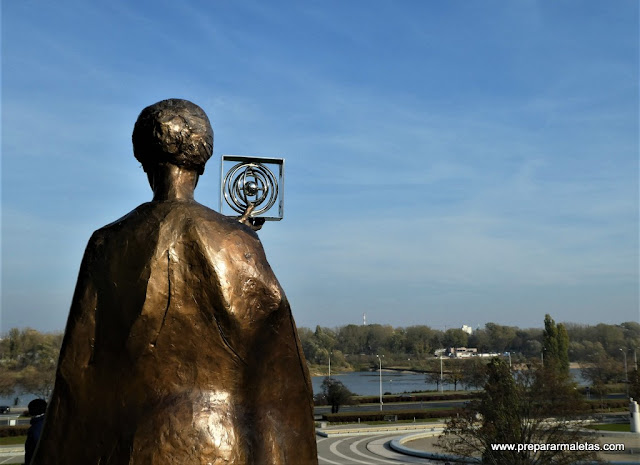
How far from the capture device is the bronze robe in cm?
196

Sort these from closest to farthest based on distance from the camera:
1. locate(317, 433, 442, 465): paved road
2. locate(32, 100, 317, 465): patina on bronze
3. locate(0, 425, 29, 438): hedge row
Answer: locate(32, 100, 317, 465): patina on bronze < locate(317, 433, 442, 465): paved road < locate(0, 425, 29, 438): hedge row

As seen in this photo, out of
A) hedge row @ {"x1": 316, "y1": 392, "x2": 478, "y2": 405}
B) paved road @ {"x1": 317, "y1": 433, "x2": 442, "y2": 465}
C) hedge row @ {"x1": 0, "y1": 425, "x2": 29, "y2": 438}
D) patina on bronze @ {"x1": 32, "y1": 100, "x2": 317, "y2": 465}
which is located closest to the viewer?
patina on bronze @ {"x1": 32, "y1": 100, "x2": 317, "y2": 465}

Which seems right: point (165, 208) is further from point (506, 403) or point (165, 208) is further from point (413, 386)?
point (413, 386)

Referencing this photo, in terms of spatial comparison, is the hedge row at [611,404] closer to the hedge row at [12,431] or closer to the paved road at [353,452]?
the paved road at [353,452]

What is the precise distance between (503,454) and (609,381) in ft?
140

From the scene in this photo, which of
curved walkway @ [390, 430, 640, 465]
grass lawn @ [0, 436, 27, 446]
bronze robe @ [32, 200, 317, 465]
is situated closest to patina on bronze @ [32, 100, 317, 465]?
bronze robe @ [32, 200, 317, 465]

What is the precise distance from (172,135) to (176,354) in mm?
789

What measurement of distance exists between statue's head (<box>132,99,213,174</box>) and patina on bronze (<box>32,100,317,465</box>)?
217 mm

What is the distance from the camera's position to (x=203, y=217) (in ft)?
7.11

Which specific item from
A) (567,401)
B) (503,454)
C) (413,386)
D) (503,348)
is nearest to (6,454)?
(503,454)

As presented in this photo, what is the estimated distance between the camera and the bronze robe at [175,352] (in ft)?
6.43

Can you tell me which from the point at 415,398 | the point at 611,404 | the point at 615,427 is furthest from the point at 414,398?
the point at 615,427

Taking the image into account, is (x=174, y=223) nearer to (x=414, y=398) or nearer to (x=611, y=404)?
(x=611, y=404)

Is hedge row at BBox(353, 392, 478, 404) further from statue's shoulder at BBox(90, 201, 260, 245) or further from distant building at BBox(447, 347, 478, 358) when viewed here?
distant building at BBox(447, 347, 478, 358)
